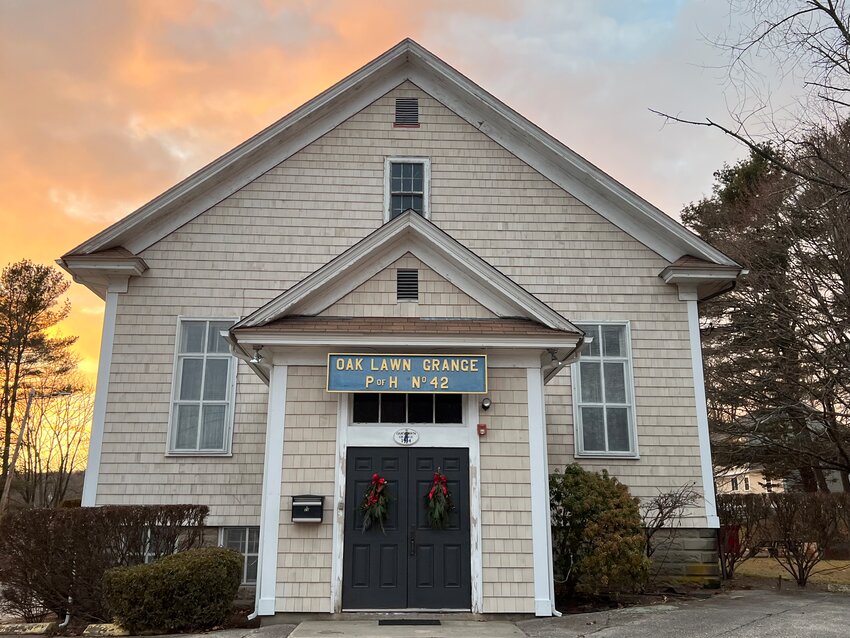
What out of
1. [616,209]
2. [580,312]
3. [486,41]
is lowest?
[580,312]

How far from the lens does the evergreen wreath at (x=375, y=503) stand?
337 inches

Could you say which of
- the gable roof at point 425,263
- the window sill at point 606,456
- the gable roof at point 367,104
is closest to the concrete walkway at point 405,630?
the gable roof at point 425,263

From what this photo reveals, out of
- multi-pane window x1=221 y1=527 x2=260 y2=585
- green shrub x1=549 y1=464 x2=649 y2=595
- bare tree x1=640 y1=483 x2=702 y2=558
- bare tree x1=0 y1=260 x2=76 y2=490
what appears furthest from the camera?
bare tree x1=0 y1=260 x2=76 y2=490

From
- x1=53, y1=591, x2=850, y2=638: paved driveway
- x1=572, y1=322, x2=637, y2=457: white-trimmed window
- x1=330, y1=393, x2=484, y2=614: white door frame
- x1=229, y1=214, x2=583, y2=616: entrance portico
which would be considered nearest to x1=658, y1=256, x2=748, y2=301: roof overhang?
x1=572, y1=322, x2=637, y2=457: white-trimmed window

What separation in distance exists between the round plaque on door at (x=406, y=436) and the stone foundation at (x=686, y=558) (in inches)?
192

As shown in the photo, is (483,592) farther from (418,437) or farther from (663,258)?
(663,258)

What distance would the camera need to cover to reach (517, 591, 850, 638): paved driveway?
24.3ft

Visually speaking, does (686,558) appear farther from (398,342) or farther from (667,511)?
(398,342)

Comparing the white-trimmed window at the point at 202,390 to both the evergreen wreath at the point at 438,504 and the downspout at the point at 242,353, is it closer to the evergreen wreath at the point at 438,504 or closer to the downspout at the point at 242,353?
the downspout at the point at 242,353

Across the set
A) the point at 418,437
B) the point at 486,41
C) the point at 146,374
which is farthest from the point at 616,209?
the point at 146,374

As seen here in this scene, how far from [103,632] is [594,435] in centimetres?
776

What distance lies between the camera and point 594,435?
11.7 meters

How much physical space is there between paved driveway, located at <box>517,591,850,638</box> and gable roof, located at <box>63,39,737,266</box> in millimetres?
5527

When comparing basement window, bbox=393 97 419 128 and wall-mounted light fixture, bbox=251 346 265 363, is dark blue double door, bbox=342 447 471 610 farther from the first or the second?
basement window, bbox=393 97 419 128
